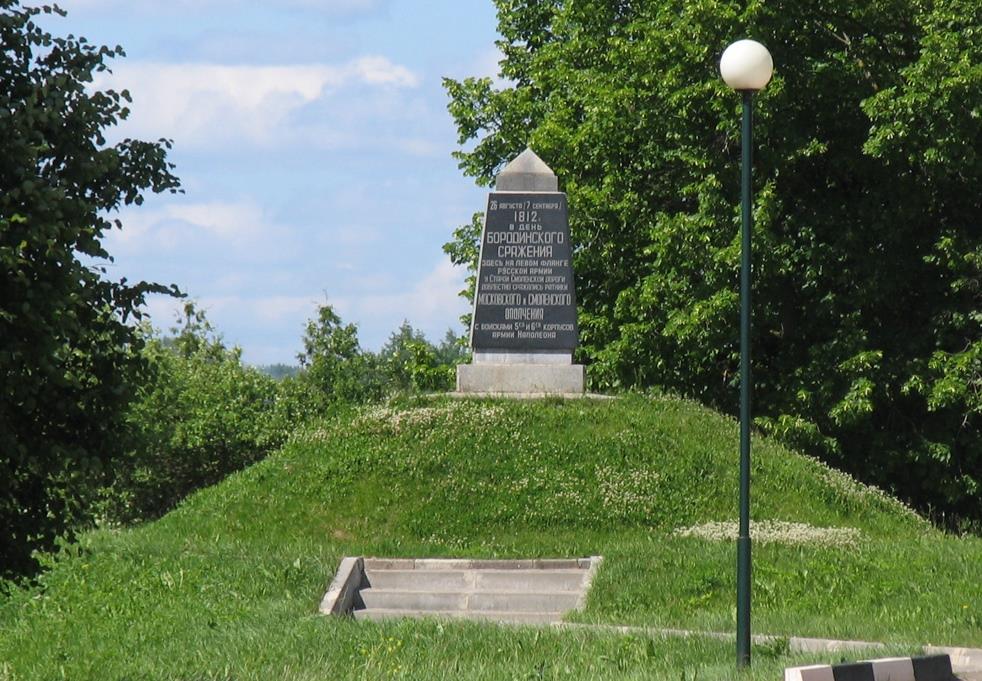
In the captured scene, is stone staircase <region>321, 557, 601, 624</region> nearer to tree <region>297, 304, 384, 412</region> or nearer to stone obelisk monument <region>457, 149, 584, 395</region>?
stone obelisk monument <region>457, 149, 584, 395</region>

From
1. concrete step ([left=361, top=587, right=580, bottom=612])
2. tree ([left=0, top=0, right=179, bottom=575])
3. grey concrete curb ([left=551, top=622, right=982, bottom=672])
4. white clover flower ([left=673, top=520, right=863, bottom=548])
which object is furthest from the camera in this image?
white clover flower ([left=673, top=520, right=863, bottom=548])

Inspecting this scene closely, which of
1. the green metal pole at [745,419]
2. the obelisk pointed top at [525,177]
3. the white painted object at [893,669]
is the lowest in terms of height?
the white painted object at [893,669]

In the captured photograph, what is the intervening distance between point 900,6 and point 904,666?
21.6m

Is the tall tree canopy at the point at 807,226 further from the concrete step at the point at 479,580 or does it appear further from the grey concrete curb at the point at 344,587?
the grey concrete curb at the point at 344,587

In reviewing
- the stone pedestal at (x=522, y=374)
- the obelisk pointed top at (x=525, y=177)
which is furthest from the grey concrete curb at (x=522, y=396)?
the obelisk pointed top at (x=525, y=177)

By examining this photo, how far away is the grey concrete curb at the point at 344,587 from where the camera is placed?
50.4 feet

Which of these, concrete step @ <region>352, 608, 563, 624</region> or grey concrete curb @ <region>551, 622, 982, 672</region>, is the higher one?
grey concrete curb @ <region>551, 622, 982, 672</region>

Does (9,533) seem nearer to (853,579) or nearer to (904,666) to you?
(904,666)

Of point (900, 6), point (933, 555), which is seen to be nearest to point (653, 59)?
point (900, 6)

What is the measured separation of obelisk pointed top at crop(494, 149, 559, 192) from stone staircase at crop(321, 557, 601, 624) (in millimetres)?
8515

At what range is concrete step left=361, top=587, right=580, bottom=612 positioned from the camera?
1641 centimetres

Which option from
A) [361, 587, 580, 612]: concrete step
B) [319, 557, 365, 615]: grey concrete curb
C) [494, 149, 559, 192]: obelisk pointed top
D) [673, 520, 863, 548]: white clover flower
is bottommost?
[361, 587, 580, 612]: concrete step

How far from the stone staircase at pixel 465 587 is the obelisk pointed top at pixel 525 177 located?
8515mm

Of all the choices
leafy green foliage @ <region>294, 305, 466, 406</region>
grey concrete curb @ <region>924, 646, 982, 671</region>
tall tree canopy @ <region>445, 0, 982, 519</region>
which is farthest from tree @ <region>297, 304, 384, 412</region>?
grey concrete curb @ <region>924, 646, 982, 671</region>
